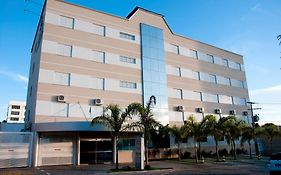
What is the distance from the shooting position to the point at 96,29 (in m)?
33.7

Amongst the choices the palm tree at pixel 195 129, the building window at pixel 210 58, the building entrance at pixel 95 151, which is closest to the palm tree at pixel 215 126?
the palm tree at pixel 195 129

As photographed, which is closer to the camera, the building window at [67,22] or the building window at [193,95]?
the building window at [67,22]

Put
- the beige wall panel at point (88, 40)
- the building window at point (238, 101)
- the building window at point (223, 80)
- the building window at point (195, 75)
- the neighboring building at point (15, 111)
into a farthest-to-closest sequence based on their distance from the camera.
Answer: the neighboring building at point (15, 111), the building window at point (238, 101), the building window at point (223, 80), the building window at point (195, 75), the beige wall panel at point (88, 40)

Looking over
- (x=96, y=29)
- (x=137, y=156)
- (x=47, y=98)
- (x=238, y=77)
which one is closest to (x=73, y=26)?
(x=96, y=29)

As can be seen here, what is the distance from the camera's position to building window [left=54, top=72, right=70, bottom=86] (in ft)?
94.1

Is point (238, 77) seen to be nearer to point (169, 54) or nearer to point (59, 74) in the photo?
point (169, 54)

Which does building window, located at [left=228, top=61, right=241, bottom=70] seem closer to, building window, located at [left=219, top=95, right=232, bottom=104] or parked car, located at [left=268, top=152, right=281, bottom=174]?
building window, located at [left=219, top=95, right=232, bottom=104]

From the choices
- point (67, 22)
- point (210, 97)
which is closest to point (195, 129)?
point (210, 97)

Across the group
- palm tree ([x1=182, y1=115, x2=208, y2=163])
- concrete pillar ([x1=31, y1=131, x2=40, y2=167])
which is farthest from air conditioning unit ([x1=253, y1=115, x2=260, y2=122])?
concrete pillar ([x1=31, y1=131, x2=40, y2=167])

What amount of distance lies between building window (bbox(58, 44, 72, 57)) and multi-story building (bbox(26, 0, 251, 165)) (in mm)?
36

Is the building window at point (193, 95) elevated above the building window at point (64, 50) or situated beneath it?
situated beneath

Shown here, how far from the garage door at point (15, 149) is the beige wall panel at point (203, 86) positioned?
22.2 meters

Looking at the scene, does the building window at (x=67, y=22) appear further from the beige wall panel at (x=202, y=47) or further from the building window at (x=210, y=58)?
the building window at (x=210, y=58)

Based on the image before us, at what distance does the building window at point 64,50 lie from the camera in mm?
29875
